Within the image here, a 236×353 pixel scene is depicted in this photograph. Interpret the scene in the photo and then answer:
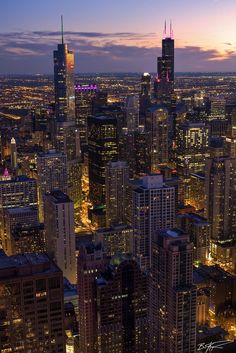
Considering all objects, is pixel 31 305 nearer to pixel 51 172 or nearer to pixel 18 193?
pixel 18 193

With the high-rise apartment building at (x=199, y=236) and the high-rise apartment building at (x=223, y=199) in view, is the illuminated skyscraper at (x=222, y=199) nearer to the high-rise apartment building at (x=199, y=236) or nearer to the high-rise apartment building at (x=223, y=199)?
the high-rise apartment building at (x=223, y=199)

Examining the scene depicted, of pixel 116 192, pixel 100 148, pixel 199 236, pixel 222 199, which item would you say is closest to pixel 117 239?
pixel 199 236

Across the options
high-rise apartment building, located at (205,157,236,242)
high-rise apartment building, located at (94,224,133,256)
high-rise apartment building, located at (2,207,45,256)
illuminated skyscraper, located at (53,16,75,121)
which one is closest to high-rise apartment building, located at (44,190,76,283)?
high-rise apartment building, located at (2,207,45,256)

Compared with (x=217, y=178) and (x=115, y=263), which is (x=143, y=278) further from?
(x=217, y=178)

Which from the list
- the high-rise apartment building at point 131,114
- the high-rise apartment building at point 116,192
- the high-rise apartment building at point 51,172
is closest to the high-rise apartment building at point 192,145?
the high-rise apartment building at point 131,114

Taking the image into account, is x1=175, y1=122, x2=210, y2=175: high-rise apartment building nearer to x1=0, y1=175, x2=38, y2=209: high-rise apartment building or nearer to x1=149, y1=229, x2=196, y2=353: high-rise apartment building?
x1=0, y1=175, x2=38, y2=209: high-rise apartment building

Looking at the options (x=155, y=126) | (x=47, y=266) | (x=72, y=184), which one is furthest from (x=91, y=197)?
(x=47, y=266)
